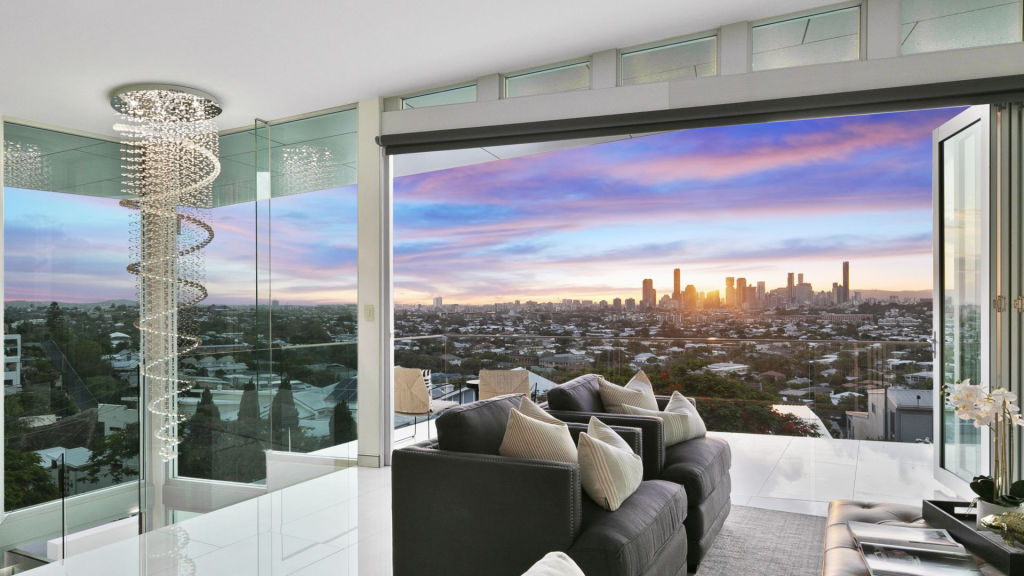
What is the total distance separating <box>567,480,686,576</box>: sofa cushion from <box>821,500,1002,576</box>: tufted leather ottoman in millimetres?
609

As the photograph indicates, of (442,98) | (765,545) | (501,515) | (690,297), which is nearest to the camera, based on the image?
(501,515)

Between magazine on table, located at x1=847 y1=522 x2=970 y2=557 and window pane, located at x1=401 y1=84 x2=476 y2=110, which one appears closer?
magazine on table, located at x1=847 y1=522 x2=970 y2=557

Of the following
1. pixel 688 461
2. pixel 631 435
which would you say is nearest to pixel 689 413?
pixel 688 461

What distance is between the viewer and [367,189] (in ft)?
18.5

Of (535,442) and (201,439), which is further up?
(535,442)

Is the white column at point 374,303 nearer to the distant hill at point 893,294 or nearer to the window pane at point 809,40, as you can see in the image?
the window pane at point 809,40

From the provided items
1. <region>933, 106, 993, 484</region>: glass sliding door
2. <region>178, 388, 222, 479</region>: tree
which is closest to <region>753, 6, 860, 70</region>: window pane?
<region>933, 106, 993, 484</region>: glass sliding door

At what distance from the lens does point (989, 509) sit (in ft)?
7.70

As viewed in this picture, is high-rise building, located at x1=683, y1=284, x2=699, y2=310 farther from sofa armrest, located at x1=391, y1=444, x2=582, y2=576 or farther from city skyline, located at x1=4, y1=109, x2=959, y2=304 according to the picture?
sofa armrest, located at x1=391, y1=444, x2=582, y2=576

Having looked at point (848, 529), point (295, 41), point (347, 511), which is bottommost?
point (347, 511)

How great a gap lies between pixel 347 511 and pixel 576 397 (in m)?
1.75

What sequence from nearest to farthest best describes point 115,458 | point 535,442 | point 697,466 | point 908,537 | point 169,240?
point 908,537
point 535,442
point 697,466
point 115,458
point 169,240

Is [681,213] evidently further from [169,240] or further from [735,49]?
[169,240]

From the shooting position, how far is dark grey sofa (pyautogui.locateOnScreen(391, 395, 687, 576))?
2.45 meters
